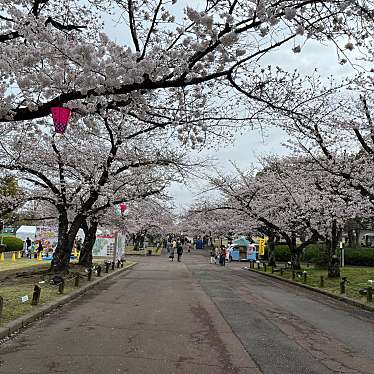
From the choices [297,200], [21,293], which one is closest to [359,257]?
[297,200]

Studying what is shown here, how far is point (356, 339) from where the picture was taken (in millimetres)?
9195

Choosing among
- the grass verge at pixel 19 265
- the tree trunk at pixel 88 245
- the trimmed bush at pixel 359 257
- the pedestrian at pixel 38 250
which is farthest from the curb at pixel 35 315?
the trimmed bush at pixel 359 257

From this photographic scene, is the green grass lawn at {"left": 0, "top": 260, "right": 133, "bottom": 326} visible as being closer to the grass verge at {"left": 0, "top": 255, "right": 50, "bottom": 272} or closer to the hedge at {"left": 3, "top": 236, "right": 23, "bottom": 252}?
the grass verge at {"left": 0, "top": 255, "right": 50, "bottom": 272}

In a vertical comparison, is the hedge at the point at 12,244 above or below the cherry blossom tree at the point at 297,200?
below

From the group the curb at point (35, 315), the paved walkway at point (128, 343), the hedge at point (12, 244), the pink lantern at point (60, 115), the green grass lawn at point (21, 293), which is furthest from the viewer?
the hedge at point (12, 244)

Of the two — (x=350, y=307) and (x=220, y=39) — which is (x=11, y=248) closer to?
(x=350, y=307)

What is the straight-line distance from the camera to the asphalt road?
6477mm

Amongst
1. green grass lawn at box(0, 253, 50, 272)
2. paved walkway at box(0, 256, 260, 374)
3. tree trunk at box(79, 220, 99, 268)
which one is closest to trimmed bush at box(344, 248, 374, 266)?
tree trunk at box(79, 220, 99, 268)

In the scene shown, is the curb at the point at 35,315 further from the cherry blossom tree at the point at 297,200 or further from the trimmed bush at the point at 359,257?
the trimmed bush at the point at 359,257

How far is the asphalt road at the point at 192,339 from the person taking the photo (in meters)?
6.48

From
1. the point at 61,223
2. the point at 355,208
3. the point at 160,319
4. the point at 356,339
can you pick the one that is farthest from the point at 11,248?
the point at 356,339

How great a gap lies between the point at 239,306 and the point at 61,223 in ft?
32.6

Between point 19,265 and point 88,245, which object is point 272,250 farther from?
point 19,265

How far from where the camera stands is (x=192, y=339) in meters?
8.44
